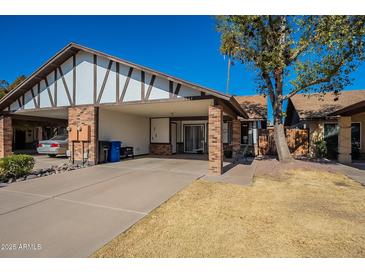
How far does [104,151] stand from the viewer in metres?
10.4

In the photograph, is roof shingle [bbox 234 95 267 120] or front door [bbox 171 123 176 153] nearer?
roof shingle [bbox 234 95 267 120]

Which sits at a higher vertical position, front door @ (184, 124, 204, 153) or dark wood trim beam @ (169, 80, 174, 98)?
dark wood trim beam @ (169, 80, 174, 98)

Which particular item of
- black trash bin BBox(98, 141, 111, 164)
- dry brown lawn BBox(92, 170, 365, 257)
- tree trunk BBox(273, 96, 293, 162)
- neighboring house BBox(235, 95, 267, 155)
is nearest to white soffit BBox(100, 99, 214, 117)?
black trash bin BBox(98, 141, 111, 164)

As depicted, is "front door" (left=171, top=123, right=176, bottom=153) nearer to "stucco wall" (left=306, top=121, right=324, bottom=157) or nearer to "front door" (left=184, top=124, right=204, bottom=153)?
"front door" (left=184, top=124, right=204, bottom=153)

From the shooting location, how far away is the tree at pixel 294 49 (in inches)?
327

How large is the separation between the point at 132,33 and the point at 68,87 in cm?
447

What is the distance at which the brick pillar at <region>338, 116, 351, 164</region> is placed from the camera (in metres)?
10.8

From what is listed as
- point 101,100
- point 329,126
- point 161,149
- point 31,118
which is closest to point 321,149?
point 329,126

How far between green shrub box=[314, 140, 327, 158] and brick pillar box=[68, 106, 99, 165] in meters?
13.0

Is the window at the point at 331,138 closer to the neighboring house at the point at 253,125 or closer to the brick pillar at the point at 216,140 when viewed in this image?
the neighboring house at the point at 253,125

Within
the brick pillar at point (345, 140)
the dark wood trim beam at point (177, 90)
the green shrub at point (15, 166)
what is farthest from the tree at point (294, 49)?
the green shrub at point (15, 166)

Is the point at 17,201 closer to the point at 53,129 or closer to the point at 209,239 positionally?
the point at 209,239

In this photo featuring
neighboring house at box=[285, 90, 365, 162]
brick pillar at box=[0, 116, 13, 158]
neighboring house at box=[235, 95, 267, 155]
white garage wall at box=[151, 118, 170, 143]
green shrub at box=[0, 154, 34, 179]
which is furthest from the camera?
white garage wall at box=[151, 118, 170, 143]

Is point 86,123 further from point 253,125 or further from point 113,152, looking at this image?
point 253,125
